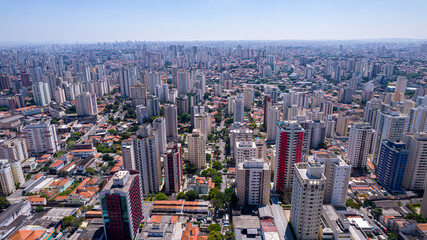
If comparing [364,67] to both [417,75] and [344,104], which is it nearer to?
[417,75]

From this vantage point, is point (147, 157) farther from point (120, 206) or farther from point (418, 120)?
point (418, 120)

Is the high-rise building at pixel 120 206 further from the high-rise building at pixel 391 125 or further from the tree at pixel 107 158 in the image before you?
the high-rise building at pixel 391 125

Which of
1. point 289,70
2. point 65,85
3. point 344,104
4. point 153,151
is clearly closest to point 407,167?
point 153,151

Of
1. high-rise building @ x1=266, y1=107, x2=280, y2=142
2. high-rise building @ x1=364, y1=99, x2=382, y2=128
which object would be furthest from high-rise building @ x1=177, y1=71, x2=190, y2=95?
high-rise building @ x1=364, y1=99, x2=382, y2=128

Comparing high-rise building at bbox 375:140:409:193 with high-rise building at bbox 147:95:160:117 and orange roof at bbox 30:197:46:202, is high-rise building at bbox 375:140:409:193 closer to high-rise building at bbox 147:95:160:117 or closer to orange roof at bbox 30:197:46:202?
orange roof at bbox 30:197:46:202

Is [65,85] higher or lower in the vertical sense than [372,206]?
higher

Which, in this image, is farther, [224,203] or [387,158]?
[387,158]

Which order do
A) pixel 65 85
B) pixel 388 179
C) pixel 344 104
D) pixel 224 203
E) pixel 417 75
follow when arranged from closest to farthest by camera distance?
pixel 224 203, pixel 388 179, pixel 344 104, pixel 65 85, pixel 417 75

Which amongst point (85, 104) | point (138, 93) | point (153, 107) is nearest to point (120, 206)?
point (153, 107)
